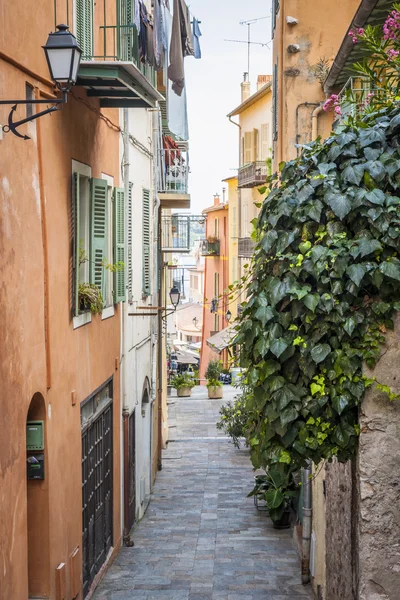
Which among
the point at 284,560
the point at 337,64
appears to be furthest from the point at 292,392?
the point at 284,560

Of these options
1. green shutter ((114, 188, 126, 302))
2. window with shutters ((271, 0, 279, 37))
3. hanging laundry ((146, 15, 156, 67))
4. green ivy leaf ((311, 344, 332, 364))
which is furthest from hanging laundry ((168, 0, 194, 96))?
green ivy leaf ((311, 344, 332, 364))

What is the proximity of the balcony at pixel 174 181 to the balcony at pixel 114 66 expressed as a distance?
9.59 metres

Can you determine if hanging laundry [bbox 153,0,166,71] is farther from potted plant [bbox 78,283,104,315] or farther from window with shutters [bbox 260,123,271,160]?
window with shutters [bbox 260,123,271,160]

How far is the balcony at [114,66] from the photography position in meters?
10.1

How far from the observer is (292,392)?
650 centimetres

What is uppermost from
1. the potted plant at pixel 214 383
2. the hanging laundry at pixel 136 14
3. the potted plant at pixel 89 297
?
the hanging laundry at pixel 136 14

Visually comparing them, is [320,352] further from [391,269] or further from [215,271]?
[215,271]

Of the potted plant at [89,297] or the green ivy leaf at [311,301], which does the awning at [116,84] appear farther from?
the green ivy leaf at [311,301]

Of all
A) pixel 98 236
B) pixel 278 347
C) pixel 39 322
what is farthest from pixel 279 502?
pixel 278 347

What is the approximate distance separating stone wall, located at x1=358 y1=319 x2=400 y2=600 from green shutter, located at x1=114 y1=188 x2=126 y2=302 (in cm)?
757

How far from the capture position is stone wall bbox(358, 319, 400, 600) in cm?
646

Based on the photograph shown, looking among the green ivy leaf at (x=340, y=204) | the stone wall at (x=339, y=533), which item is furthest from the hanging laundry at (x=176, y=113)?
the green ivy leaf at (x=340, y=204)

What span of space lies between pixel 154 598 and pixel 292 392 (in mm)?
6518

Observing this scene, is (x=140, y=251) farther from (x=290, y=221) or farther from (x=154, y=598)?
(x=290, y=221)
